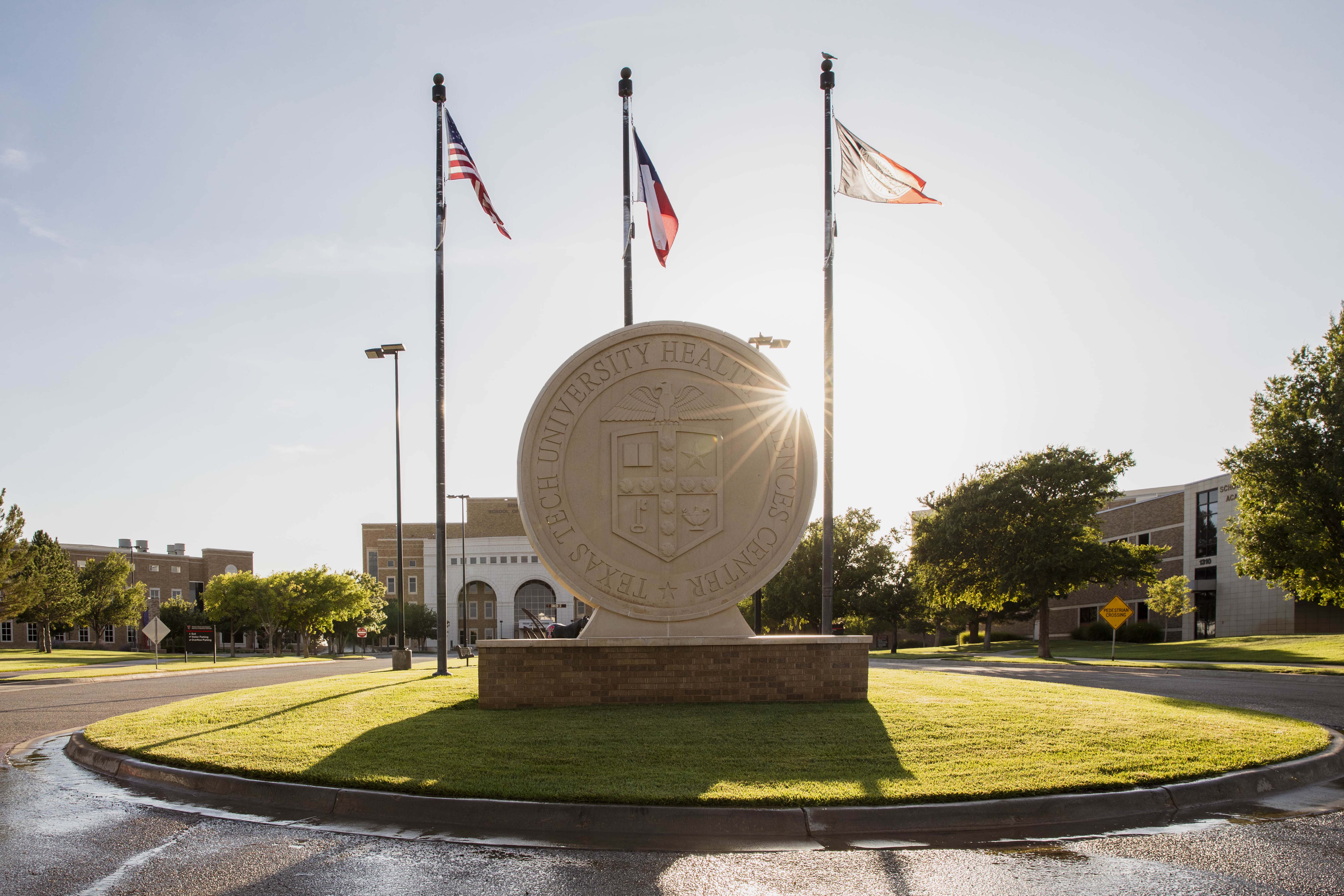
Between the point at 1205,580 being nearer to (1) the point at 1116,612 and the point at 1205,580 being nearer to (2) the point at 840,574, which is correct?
(2) the point at 840,574

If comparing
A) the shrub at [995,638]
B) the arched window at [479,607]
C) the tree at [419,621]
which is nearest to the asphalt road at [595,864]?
the shrub at [995,638]

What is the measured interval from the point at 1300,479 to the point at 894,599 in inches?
1241

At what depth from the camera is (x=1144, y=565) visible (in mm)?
44062

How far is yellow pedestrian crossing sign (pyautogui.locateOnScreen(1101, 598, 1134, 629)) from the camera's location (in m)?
31.1

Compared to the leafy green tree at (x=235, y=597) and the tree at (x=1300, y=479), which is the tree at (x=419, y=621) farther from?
the tree at (x=1300, y=479)

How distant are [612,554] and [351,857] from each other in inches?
261

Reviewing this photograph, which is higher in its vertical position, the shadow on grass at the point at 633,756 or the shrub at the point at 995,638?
the shadow on grass at the point at 633,756

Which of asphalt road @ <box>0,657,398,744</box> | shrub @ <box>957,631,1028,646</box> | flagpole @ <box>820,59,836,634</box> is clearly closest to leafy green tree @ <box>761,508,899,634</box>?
shrub @ <box>957,631,1028,646</box>

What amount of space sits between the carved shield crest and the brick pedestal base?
1.37m

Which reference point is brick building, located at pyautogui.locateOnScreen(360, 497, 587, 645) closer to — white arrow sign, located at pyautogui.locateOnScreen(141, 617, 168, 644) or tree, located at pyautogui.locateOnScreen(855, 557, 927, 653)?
tree, located at pyautogui.locateOnScreen(855, 557, 927, 653)

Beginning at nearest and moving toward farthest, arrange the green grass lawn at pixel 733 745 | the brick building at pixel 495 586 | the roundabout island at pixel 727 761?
1. the roundabout island at pixel 727 761
2. the green grass lawn at pixel 733 745
3. the brick building at pixel 495 586

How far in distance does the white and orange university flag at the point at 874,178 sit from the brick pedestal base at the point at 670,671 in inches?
358

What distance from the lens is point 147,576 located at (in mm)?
84688

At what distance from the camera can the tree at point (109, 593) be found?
64500 mm
